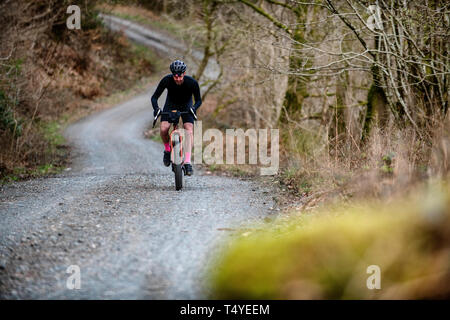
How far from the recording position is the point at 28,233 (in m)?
4.73

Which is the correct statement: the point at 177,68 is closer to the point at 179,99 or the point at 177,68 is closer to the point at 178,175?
the point at 179,99

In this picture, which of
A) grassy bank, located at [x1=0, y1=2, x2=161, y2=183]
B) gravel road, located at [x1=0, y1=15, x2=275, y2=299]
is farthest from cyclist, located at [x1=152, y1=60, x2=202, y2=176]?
grassy bank, located at [x1=0, y1=2, x2=161, y2=183]

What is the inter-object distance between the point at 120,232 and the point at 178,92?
3634mm

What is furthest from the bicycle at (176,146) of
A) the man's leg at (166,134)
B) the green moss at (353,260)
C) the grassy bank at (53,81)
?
the grassy bank at (53,81)

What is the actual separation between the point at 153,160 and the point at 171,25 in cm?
768

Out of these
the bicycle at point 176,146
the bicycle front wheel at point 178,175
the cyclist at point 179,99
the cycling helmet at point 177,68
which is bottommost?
the bicycle front wheel at point 178,175

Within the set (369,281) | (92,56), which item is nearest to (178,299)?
(369,281)

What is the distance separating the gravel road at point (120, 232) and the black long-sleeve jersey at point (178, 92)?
1.57 meters

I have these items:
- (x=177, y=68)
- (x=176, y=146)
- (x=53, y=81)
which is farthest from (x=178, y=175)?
(x=53, y=81)

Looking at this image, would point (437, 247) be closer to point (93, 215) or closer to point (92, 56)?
point (93, 215)

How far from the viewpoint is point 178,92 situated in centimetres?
784

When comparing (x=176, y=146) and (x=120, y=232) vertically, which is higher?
(x=176, y=146)

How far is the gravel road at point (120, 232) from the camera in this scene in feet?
11.3

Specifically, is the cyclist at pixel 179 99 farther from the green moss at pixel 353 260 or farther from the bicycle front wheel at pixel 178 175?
the green moss at pixel 353 260
